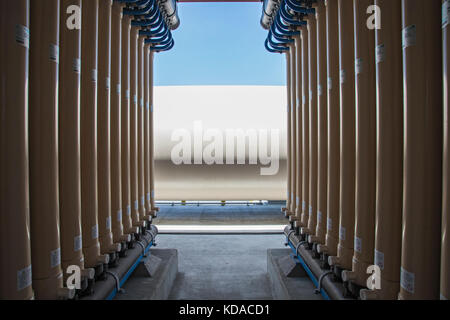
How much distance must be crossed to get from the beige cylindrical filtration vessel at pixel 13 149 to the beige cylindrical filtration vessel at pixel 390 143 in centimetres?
211

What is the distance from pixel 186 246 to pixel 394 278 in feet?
15.3

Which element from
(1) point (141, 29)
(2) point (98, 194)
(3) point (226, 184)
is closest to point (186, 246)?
(3) point (226, 184)

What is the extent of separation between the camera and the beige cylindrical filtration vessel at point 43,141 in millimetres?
1954

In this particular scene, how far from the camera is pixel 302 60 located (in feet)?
13.3

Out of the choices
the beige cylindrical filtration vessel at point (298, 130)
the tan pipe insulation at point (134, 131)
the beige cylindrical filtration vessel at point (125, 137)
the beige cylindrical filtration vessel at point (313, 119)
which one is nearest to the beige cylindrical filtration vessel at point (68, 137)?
the beige cylindrical filtration vessel at point (125, 137)

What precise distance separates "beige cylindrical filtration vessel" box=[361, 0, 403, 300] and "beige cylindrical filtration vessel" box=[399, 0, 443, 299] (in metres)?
0.31

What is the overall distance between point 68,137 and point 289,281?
2713 millimetres

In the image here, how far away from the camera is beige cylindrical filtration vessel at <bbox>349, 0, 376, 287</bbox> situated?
2.29 metres

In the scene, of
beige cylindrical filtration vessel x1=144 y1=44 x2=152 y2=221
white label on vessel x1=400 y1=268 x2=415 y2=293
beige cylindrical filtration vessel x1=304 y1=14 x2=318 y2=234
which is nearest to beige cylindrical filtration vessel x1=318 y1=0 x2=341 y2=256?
beige cylindrical filtration vessel x1=304 y1=14 x2=318 y2=234

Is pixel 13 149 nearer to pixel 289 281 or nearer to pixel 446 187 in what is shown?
pixel 446 187

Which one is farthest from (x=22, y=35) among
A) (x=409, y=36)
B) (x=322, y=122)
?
(x=322, y=122)

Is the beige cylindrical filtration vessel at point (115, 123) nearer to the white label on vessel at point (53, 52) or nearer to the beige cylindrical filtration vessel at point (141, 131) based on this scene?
the beige cylindrical filtration vessel at point (141, 131)
